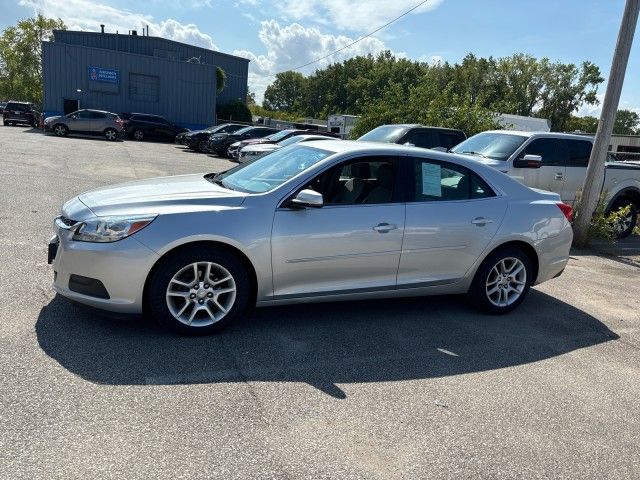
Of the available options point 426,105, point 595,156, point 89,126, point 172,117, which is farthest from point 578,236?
point 172,117

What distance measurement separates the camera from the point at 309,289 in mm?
4559

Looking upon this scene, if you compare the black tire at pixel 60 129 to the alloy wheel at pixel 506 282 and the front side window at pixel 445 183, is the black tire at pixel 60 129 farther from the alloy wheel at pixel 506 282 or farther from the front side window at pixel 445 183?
the alloy wheel at pixel 506 282

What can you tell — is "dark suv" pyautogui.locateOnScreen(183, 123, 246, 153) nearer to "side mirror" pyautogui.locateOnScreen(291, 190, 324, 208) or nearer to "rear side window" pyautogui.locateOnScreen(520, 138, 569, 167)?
"rear side window" pyautogui.locateOnScreen(520, 138, 569, 167)

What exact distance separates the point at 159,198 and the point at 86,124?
27.8 meters

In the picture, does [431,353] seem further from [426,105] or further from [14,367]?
[426,105]

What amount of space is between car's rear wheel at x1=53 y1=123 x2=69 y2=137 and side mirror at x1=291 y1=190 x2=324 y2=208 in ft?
93.4

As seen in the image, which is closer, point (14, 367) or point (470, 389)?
point (14, 367)

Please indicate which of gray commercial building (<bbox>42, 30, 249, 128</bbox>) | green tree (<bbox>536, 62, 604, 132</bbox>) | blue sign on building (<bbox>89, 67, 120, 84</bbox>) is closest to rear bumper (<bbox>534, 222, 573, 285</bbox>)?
gray commercial building (<bbox>42, 30, 249, 128</bbox>)

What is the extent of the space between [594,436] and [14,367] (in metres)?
3.72

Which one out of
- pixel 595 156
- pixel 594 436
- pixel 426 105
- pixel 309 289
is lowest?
pixel 594 436

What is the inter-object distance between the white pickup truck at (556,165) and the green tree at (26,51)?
80.9m

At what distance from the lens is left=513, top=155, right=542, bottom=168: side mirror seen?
915 cm

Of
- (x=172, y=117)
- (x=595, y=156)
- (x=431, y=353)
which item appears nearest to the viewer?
(x=431, y=353)

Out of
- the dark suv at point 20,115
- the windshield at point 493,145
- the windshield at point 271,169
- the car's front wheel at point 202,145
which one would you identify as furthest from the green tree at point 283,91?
the windshield at point 271,169
